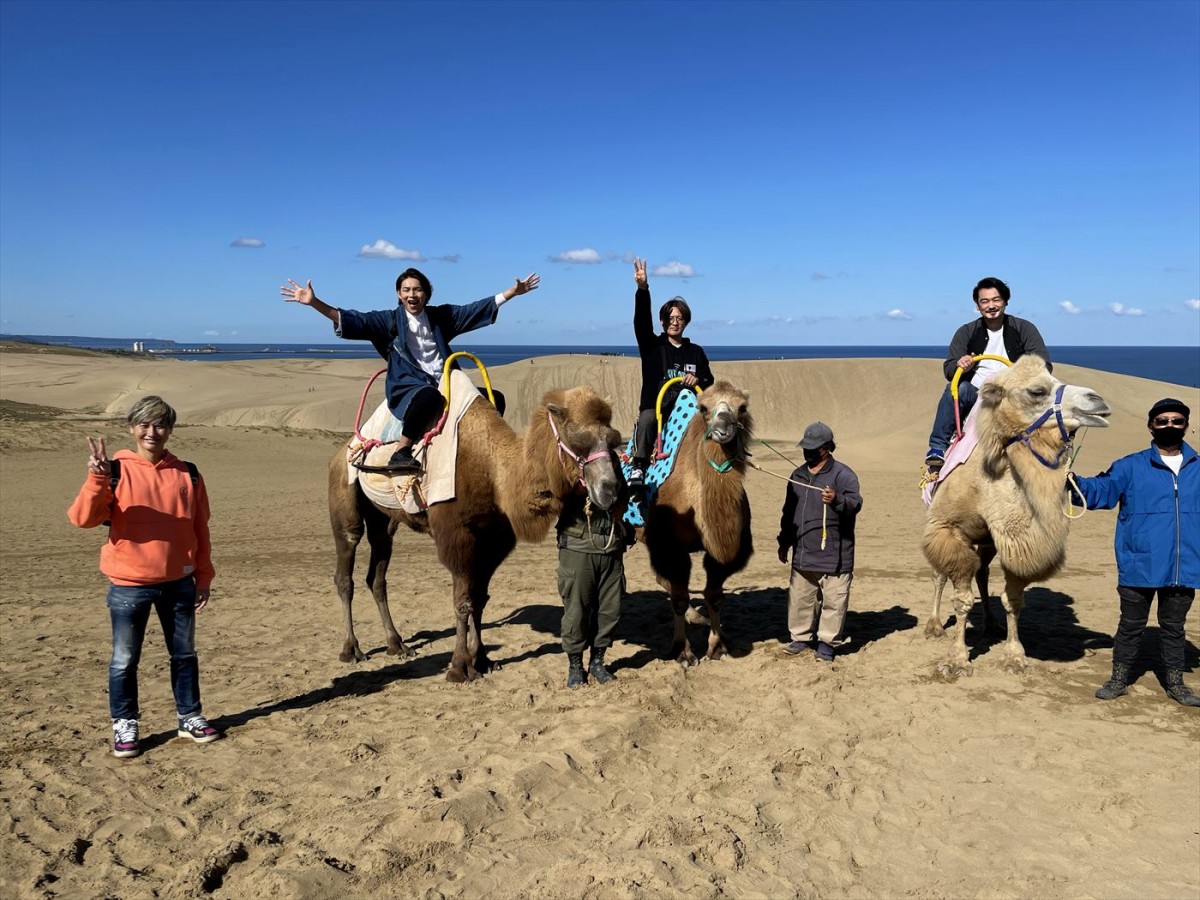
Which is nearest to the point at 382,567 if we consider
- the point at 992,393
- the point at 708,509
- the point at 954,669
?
the point at 708,509

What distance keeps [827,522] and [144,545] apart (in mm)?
4759

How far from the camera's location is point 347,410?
3641cm

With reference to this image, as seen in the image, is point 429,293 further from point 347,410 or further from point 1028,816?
point 347,410

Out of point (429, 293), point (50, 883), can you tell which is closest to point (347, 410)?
point (429, 293)

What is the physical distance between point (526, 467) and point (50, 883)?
3.34 m

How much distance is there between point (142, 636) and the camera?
4570mm

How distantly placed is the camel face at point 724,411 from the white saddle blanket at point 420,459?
70.1 inches

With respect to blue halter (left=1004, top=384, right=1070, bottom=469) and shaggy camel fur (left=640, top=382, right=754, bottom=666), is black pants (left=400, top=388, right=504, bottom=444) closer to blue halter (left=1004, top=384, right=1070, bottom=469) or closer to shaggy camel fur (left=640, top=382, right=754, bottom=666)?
shaggy camel fur (left=640, top=382, right=754, bottom=666)

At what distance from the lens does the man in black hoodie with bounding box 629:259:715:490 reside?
682 centimetres

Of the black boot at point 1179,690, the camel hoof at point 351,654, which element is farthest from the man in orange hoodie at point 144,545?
the black boot at point 1179,690

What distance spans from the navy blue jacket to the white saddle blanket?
14.6 ft

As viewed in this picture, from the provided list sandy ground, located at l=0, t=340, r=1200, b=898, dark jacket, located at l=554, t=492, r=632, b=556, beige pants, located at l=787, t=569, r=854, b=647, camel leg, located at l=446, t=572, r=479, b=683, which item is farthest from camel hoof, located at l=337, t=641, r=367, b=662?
beige pants, located at l=787, t=569, r=854, b=647

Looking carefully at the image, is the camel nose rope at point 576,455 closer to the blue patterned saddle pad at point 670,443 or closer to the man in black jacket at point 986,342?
the blue patterned saddle pad at point 670,443

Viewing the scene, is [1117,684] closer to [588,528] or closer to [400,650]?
[588,528]
